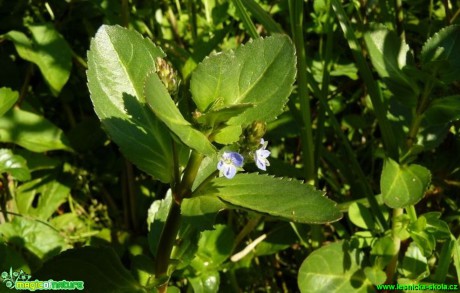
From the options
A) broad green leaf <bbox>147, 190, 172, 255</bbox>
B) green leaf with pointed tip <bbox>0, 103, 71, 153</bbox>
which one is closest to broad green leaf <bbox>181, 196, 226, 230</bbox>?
broad green leaf <bbox>147, 190, 172, 255</bbox>

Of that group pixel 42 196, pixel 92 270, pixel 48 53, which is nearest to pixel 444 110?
pixel 92 270

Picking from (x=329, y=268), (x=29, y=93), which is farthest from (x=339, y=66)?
(x=29, y=93)

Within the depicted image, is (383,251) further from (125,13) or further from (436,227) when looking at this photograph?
(125,13)

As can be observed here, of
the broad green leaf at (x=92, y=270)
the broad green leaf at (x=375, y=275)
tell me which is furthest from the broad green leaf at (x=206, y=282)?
the broad green leaf at (x=375, y=275)

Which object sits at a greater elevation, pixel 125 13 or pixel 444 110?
pixel 125 13

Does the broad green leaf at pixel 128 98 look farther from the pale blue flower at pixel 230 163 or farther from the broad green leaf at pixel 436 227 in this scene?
the broad green leaf at pixel 436 227

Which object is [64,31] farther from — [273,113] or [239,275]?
[273,113]
